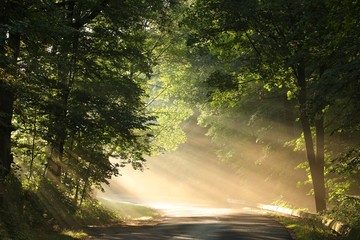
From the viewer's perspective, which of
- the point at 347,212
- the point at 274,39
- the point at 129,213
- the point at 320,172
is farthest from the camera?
the point at 129,213

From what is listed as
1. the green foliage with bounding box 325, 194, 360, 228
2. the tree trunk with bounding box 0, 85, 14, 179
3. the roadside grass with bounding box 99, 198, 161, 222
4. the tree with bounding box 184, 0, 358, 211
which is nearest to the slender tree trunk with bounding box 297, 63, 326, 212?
the tree with bounding box 184, 0, 358, 211

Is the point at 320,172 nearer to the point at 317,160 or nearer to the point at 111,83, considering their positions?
the point at 317,160

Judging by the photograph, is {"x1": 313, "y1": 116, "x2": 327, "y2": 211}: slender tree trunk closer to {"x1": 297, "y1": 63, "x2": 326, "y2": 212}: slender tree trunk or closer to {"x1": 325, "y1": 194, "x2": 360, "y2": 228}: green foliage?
{"x1": 297, "y1": 63, "x2": 326, "y2": 212}: slender tree trunk

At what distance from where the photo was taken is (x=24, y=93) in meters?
13.1

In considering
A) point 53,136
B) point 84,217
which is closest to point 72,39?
point 53,136

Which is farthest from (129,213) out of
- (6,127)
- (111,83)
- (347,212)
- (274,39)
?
(347,212)

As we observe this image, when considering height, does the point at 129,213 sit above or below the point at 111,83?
below

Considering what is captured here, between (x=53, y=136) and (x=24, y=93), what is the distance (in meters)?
3.61

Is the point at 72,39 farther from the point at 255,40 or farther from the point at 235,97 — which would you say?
the point at 235,97

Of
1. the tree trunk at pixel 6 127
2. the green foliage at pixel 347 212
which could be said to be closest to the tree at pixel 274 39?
the green foliage at pixel 347 212

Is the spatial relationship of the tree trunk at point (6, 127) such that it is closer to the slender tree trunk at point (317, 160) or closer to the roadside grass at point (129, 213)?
the roadside grass at point (129, 213)

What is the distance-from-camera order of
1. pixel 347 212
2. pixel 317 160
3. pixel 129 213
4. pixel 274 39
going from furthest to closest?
pixel 129 213, pixel 317 160, pixel 274 39, pixel 347 212

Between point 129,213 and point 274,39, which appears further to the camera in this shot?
point 129,213

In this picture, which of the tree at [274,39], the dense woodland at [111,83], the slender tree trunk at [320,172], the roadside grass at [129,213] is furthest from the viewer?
the roadside grass at [129,213]
